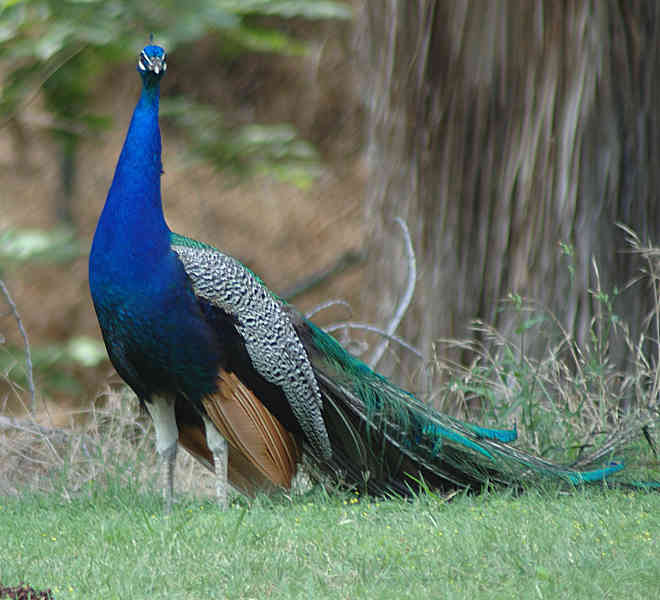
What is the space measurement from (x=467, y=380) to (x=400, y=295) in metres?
1.18

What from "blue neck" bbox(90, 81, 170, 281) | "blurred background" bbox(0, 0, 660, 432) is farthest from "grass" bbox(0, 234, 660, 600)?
"blue neck" bbox(90, 81, 170, 281)

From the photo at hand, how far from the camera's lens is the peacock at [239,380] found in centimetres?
420

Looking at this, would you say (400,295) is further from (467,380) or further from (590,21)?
(590,21)

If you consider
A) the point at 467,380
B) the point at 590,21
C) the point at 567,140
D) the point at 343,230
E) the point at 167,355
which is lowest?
the point at 343,230

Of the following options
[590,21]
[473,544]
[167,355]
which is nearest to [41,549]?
[167,355]

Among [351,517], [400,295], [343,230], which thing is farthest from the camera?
[343,230]

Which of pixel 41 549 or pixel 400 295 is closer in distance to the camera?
pixel 41 549

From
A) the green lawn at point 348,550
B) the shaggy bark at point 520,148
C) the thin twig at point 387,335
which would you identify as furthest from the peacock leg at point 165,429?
the shaggy bark at point 520,148

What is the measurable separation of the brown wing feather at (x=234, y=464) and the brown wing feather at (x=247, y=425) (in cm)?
20

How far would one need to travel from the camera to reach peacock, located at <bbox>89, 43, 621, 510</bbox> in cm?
420

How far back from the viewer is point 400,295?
6.82 metres

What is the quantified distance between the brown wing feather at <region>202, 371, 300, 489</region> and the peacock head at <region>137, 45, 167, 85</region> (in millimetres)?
1344

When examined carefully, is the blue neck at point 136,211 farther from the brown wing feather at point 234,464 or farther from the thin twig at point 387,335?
the thin twig at point 387,335

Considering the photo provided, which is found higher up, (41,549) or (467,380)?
(41,549)
